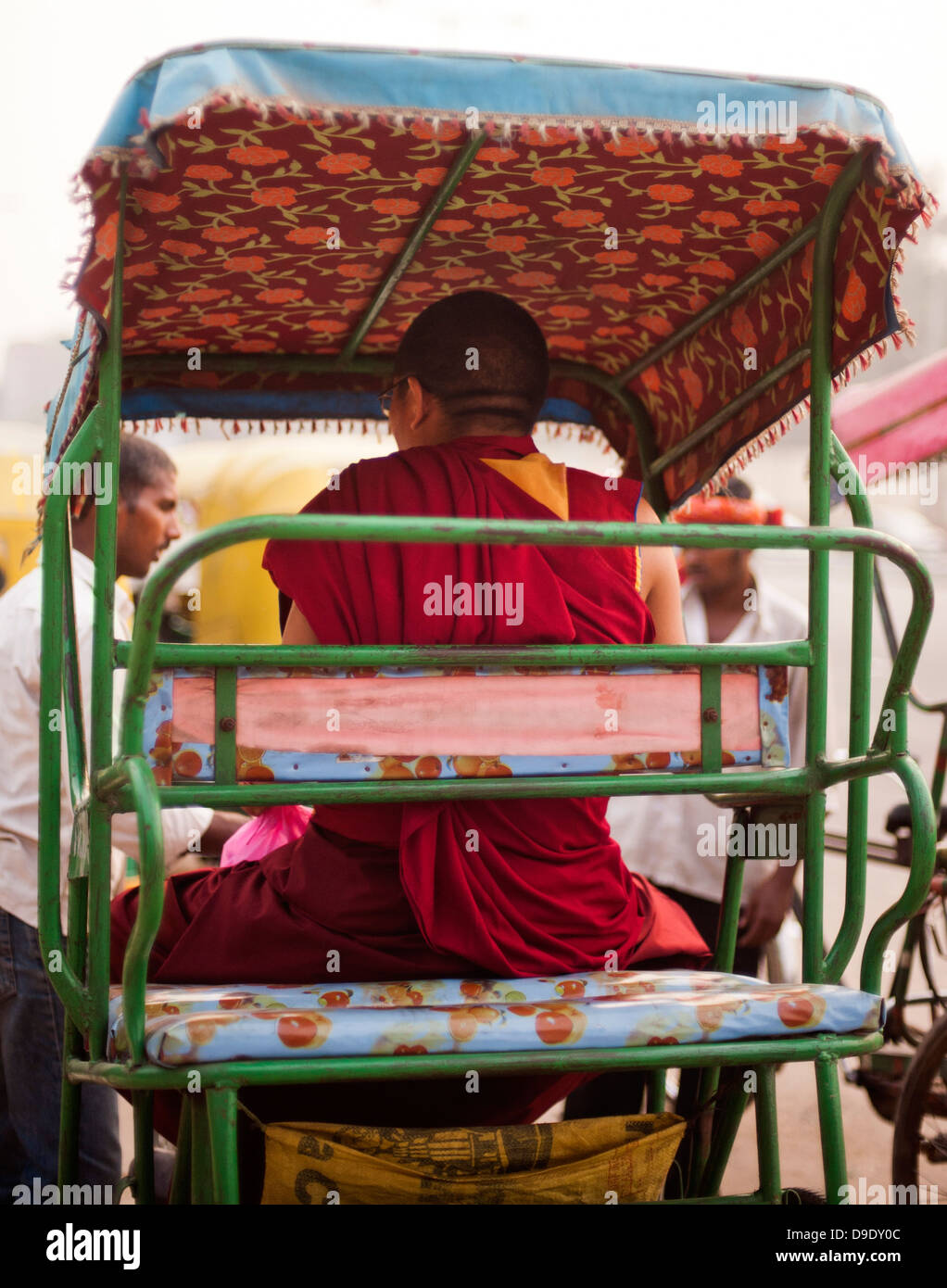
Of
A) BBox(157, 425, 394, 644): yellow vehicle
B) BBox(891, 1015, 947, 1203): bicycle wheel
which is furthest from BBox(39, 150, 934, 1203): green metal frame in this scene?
BBox(157, 425, 394, 644): yellow vehicle

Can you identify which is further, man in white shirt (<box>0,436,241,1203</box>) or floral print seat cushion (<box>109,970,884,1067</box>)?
man in white shirt (<box>0,436,241,1203</box>)

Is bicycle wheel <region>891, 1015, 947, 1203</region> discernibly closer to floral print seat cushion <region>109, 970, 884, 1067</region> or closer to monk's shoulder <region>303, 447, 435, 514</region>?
floral print seat cushion <region>109, 970, 884, 1067</region>

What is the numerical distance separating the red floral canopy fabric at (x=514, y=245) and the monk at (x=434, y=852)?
51 centimetres

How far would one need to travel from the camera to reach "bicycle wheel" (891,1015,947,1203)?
3277 millimetres

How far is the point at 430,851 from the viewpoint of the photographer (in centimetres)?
224

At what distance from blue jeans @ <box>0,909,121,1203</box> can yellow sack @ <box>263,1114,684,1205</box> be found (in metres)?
1.13

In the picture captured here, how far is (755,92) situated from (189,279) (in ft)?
4.16

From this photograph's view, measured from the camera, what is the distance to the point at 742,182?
245 cm

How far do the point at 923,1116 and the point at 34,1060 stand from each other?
218 cm

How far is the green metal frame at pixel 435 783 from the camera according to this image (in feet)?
6.15

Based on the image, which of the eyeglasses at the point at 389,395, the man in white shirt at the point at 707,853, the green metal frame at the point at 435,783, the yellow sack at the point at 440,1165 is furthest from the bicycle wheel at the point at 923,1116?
the eyeglasses at the point at 389,395
